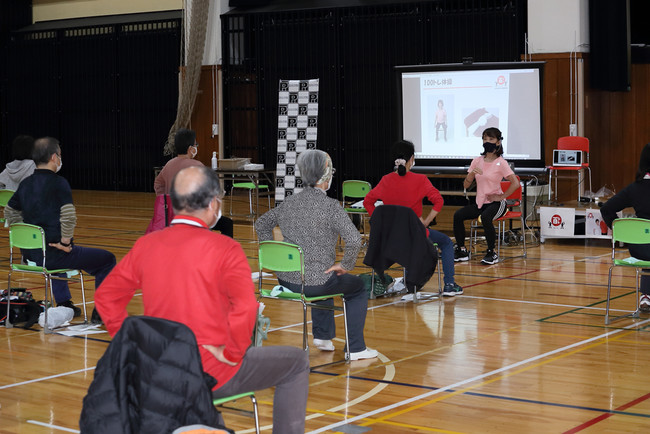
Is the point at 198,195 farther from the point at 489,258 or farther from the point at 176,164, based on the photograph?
the point at 489,258

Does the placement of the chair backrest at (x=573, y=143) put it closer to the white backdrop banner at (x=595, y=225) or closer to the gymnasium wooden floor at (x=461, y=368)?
the white backdrop banner at (x=595, y=225)

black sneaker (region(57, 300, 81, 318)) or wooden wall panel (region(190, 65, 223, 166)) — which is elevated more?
wooden wall panel (region(190, 65, 223, 166))

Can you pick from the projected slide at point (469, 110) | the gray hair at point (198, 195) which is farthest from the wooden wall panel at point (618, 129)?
the gray hair at point (198, 195)

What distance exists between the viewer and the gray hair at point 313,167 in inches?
221

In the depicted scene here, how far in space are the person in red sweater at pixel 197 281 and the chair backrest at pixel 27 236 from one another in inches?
130

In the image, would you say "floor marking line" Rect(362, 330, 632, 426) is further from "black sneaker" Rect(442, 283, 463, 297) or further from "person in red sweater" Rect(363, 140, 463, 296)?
"black sneaker" Rect(442, 283, 463, 297)

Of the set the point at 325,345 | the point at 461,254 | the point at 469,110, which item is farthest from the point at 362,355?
the point at 469,110

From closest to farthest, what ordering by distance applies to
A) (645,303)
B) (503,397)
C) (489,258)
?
1. (503,397)
2. (645,303)
3. (489,258)

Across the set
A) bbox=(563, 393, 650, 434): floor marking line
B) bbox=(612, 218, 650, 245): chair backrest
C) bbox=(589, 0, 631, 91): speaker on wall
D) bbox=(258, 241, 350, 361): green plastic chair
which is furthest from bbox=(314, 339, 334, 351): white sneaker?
bbox=(589, 0, 631, 91): speaker on wall

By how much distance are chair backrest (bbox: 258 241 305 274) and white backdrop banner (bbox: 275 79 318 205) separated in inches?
324

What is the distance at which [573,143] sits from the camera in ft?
41.1

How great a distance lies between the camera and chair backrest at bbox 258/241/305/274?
5480 mm

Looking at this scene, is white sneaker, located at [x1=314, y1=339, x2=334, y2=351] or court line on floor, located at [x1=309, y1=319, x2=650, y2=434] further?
white sneaker, located at [x1=314, y1=339, x2=334, y2=351]

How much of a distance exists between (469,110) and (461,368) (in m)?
7.68
